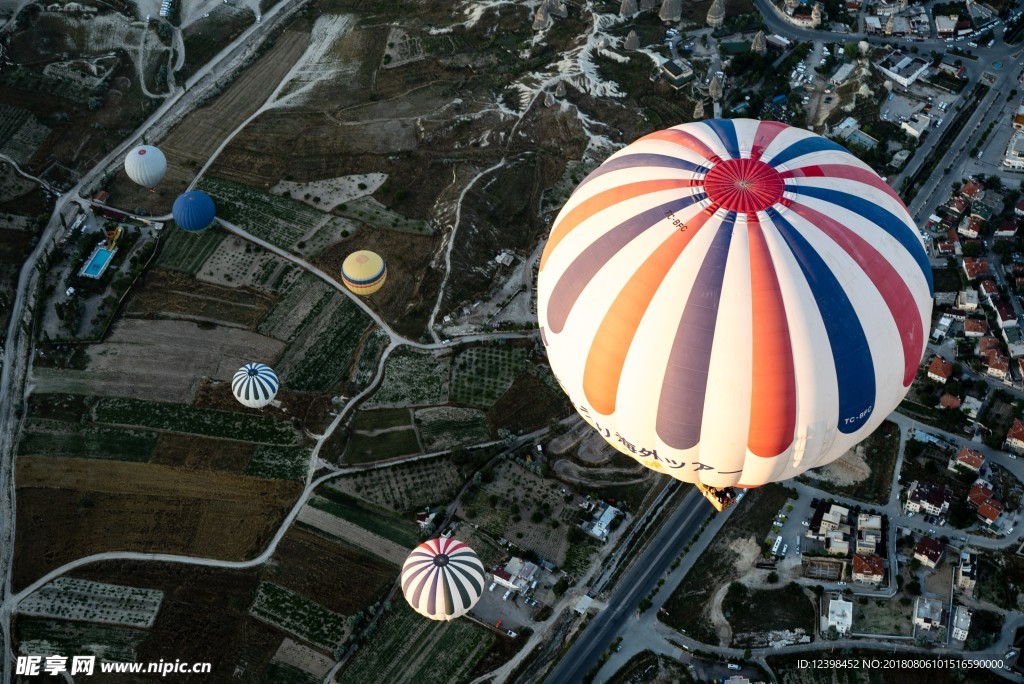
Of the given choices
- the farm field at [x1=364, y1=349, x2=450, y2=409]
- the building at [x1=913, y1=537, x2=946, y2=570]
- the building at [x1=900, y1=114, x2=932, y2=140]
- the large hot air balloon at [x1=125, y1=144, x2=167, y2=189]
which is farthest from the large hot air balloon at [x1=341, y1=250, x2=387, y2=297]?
the building at [x1=900, y1=114, x2=932, y2=140]

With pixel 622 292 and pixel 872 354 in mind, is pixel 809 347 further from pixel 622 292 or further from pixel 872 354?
pixel 622 292

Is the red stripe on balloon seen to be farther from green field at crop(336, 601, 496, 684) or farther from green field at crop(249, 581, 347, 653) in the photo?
green field at crop(249, 581, 347, 653)

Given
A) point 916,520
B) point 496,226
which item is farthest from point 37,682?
point 916,520

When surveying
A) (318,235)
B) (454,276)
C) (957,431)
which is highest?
(318,235)

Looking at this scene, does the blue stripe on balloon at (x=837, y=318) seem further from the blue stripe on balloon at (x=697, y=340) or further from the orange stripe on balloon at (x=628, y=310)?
the orange stripe on balloon at (x=628, y=310)

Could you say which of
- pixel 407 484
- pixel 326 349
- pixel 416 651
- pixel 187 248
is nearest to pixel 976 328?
pixel 407 484

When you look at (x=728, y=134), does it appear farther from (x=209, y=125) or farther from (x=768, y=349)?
(x=209, y=125)
